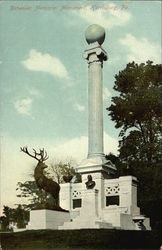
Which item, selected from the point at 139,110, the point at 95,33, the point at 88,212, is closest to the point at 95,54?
the point at 95,33

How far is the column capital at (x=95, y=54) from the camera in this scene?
26.7 metres

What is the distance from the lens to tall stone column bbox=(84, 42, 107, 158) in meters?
25.6

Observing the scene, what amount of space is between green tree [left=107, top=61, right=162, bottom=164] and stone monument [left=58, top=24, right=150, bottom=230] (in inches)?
230

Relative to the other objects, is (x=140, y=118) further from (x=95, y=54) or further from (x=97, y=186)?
(x=97, y=186)

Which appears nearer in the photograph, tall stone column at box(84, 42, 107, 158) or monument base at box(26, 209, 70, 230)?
monument base at box(26, 209, 70, 230)

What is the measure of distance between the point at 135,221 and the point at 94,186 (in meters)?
3.37

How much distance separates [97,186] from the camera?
24.7m

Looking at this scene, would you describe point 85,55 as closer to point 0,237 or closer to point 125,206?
point 125,206

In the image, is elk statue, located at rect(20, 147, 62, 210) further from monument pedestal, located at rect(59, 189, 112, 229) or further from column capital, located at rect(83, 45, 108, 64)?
column capital, located at rect(83, 45, 108, 64)

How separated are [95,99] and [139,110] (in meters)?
7.65

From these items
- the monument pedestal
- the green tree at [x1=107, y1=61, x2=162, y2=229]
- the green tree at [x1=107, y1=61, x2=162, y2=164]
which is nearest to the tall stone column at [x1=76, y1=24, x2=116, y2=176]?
the monument pedestal

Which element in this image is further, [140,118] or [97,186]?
[140,118]

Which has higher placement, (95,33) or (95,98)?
(95,33)

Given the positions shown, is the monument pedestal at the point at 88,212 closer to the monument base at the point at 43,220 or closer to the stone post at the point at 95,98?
the monument base at the point at 43,220
